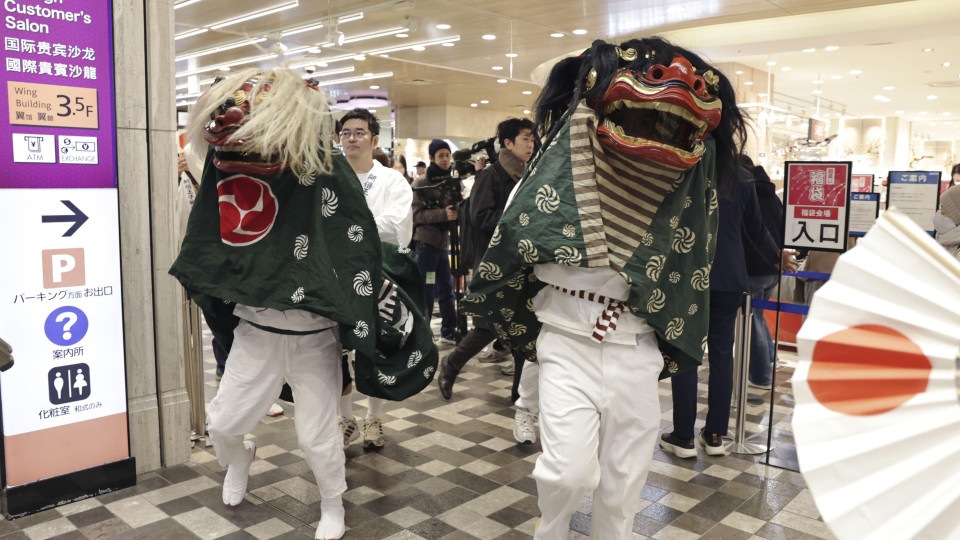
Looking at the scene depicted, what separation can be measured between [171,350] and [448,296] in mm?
2967

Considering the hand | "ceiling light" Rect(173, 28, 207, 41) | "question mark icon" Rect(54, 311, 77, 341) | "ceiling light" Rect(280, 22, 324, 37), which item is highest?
"ceiling light" Rect(280, 22, 324, 37)

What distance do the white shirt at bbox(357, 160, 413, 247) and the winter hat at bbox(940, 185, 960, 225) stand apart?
3261 millimetres

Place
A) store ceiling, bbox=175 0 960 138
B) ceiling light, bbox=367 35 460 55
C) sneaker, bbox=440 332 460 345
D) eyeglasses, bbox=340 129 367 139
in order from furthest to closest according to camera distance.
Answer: ceiling light, bbox=367 35 460 55 → store ceiling, bbox=175 0 960 138 → sneaker, bbox=440 332 460 345 → eyeglasses, bbox=340 129 367 139

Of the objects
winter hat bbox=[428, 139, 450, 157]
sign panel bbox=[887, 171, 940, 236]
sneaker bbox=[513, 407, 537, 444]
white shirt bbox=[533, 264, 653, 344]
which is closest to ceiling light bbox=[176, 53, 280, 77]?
winter hat bbox=[428, 139, 450, 157]

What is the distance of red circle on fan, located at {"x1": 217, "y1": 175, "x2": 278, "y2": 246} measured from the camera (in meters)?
2.44

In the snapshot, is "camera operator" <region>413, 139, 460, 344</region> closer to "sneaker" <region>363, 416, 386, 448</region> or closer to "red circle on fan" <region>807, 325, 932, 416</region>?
"sneaker" <region>363, 416, 386, 448</region>

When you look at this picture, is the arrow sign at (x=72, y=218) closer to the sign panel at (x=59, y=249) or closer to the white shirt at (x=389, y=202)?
the sign panel at (x=59, y=249)

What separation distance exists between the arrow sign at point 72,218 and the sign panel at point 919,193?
4.73 meters

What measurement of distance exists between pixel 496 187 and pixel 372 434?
5.09ft

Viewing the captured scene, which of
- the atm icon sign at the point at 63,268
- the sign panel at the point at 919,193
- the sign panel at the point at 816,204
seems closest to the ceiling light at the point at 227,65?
the atm icon sign at the point at 63,268

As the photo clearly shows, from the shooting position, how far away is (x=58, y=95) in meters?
2.82

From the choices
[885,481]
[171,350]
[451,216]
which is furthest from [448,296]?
[885,481]

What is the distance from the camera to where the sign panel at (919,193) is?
4691 millimetres

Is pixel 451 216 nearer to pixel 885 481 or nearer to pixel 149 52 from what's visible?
pixel 149 52
